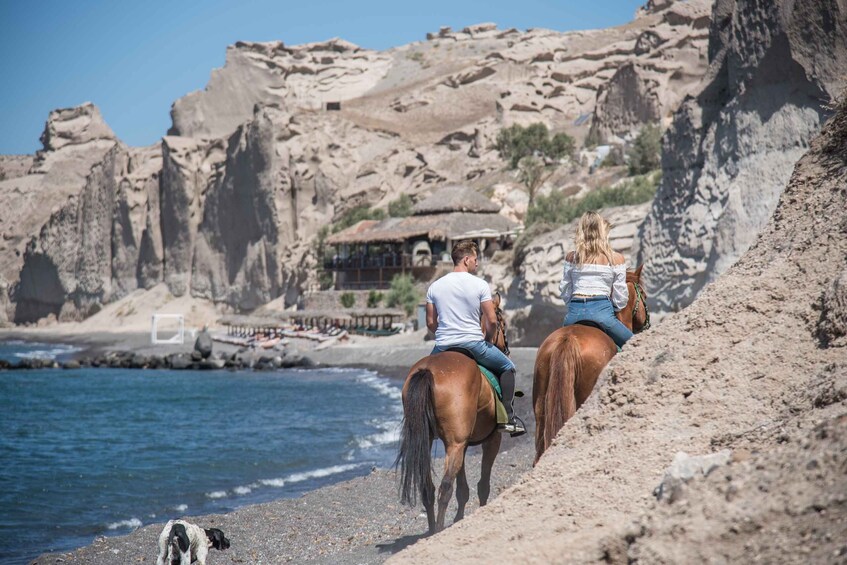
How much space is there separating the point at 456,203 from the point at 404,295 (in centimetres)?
664

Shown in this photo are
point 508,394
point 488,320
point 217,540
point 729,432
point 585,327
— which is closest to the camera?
point 729,432

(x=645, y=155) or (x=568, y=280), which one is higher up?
(x=645, y=155)

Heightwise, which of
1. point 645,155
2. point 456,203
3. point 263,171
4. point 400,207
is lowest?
point 456,203

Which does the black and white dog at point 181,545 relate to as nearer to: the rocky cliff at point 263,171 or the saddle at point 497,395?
the saddle at point 497,395

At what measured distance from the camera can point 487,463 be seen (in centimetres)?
739

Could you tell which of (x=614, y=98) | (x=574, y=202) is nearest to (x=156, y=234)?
(x=614, y=98)

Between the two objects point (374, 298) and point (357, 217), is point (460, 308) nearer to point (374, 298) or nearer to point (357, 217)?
point (374, 298)

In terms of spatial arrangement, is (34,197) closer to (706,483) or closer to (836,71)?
(836,71)

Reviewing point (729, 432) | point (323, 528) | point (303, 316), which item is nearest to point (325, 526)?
point (323, 528)

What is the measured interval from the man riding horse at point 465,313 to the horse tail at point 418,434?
58cm

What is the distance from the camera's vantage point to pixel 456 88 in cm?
11431

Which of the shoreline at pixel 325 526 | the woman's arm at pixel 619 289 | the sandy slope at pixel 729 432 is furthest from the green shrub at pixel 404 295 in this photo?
the sandy slope at pixel 729 432

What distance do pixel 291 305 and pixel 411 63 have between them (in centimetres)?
10531

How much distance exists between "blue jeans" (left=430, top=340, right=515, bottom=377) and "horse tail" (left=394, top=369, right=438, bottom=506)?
1.83 feet
